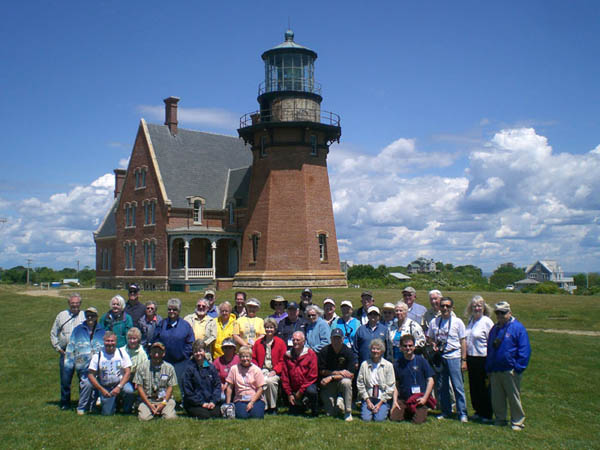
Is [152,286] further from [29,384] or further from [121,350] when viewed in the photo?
[121,350]

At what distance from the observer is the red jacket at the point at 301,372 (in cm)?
873

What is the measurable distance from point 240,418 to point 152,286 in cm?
2866

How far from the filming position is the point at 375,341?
332 inches

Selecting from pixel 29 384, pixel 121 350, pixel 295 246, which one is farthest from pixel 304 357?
pixel 295 246

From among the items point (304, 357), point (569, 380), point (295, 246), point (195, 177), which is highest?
point (195, 177)

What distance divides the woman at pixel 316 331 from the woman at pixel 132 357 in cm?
267

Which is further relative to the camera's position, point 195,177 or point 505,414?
point 195,177

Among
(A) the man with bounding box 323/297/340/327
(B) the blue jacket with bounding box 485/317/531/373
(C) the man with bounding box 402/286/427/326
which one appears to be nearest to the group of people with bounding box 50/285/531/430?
(B) the blue jacket with bounding box 485/317/531/373

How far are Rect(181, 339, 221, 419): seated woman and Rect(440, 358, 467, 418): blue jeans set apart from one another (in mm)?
3492

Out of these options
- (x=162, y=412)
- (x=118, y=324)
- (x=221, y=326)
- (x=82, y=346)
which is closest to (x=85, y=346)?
(x=82, y=346)

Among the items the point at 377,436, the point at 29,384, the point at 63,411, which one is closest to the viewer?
the point at 377,436

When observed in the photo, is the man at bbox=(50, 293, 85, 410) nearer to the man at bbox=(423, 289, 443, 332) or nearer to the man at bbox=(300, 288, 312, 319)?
the man at bbox=(300, 288, 312, 319)

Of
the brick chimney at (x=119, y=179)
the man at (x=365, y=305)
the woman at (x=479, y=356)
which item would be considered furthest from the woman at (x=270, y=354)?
the brick chimney at (x=119, y=179)

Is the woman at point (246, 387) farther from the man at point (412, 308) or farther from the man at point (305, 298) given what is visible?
the man at point (412, 308)
